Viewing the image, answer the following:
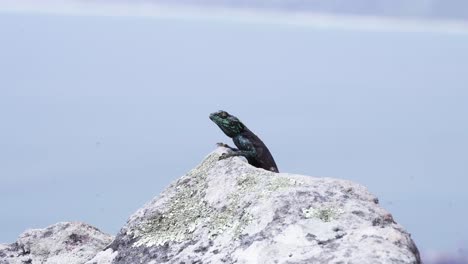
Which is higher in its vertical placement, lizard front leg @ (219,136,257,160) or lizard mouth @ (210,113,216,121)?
lizard mouth @ (210,113,216,121)

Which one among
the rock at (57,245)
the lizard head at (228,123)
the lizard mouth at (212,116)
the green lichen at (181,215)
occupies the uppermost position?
the lizard mouth at (212,116)

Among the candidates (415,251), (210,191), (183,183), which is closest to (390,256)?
(415,251)

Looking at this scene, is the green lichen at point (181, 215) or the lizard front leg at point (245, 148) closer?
the green lichen at point (181, 215)

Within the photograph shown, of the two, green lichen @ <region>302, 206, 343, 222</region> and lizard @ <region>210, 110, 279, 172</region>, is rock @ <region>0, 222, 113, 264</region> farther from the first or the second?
green lichen @ <region>302, 206, 343, 222</region>

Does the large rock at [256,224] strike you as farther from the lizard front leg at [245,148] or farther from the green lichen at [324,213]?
the lizard front leg at [245,148]

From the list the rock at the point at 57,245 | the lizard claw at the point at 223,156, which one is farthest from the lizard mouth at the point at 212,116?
the rock at the point at 57,245

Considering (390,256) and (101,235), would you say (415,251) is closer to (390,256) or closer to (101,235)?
(390,256)

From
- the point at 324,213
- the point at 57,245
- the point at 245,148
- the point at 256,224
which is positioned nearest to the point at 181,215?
the point at 256,224

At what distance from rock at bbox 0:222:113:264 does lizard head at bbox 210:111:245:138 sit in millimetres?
1534

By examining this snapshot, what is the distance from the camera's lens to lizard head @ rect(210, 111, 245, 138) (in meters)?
8.17

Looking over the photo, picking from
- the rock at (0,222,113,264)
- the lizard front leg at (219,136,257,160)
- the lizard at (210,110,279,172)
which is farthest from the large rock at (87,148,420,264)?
the rock at (0,222,113,264)

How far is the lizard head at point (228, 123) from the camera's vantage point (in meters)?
8.17

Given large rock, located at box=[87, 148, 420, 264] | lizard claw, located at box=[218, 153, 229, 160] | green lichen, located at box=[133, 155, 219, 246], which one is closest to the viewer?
large rock, located at box=[87, 148, 420, 264]

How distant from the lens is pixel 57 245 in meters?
8.12
